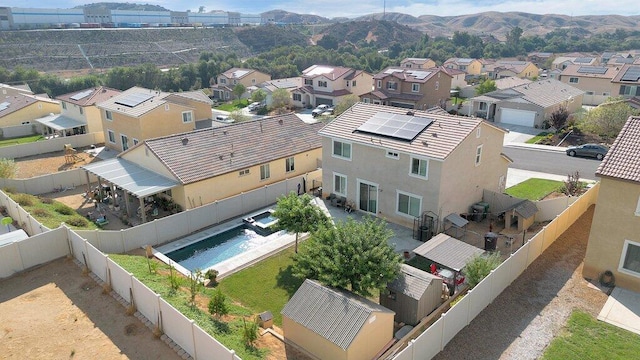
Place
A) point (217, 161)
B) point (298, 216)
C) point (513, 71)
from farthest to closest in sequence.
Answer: point (513, 71), point (217, 161), point (298, 216)

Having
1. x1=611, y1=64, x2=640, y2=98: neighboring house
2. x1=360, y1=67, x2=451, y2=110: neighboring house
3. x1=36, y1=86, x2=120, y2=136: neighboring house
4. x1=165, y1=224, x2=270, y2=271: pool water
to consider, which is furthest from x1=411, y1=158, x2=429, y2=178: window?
x1=611, y1=64, x2=640, y2=98: neighboring house

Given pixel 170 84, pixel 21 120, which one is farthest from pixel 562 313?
pixel 170 84

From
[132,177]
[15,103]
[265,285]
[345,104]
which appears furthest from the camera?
[345,104]

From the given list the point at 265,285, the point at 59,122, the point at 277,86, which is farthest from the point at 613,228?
the point at 277,86

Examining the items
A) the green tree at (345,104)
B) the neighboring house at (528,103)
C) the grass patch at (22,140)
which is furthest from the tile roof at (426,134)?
the grass patch at (22,140)

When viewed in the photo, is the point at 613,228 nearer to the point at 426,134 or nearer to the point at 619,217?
the point at 619,217

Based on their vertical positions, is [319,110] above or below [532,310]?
below

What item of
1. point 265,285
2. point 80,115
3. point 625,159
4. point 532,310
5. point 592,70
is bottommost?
point 265,285

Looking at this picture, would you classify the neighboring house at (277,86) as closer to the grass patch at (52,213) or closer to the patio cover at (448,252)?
the grass patch at (52,213)

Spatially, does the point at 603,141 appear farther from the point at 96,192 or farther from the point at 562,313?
the point at 96,192
